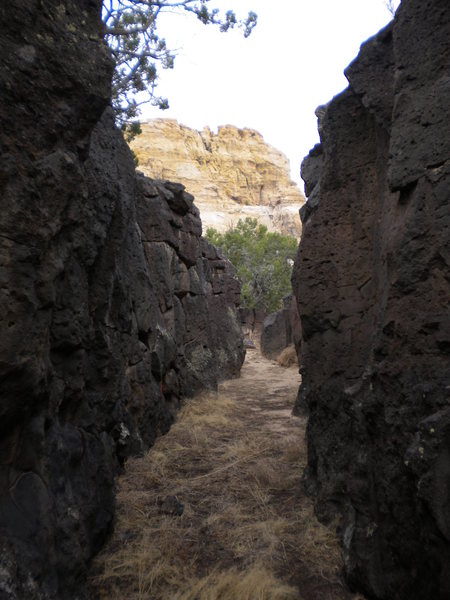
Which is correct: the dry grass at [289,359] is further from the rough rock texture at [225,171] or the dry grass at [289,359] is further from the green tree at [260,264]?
the rough rock texture at [225,171]

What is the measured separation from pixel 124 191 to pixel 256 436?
3013 mm

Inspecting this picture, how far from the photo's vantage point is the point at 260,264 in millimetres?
26672

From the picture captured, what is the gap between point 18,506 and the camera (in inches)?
75.1

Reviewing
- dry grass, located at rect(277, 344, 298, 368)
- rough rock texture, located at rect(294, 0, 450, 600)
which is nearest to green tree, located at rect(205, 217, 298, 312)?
dry grass, located at rect(277, 344, 298, 368)

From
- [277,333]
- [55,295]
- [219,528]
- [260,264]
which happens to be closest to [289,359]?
[277,333]

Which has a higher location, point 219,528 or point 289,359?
point 289,359

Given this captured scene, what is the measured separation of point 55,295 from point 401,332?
1662mm

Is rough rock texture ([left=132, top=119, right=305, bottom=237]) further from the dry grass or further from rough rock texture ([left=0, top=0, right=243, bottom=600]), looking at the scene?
rough rock texture ([left=0, top=0, right=243, bottom=600])

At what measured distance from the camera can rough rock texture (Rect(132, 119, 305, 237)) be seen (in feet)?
174

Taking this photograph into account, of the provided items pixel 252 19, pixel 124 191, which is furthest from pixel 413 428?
pixel 252 19

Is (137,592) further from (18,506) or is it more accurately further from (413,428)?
(413,428)

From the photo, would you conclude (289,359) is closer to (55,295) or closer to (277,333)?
(277,333)

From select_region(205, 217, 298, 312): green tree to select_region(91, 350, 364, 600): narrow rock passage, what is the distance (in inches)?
751

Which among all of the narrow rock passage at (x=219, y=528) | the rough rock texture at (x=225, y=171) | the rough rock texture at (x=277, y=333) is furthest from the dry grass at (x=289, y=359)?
the rough rock texture at (x=225, y=171)
